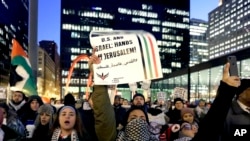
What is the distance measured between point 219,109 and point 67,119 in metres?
2.07

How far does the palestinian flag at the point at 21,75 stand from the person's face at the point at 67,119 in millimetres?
5849

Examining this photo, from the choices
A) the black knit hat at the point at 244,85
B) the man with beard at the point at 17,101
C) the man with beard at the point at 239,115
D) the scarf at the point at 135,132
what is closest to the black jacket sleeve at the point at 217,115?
the man with beard at the point at 239,115

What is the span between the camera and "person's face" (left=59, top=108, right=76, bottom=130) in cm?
423

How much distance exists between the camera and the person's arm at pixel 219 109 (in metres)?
2.51

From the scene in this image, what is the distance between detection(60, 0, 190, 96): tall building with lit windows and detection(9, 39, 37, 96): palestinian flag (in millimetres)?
118450

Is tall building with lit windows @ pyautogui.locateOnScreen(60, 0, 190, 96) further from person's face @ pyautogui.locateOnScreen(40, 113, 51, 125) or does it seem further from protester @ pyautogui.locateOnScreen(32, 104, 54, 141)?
person's face @ pyautogui.locateOnScreen(40, 113, 51, 125)

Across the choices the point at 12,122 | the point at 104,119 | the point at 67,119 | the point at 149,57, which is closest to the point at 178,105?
the point at 149,57

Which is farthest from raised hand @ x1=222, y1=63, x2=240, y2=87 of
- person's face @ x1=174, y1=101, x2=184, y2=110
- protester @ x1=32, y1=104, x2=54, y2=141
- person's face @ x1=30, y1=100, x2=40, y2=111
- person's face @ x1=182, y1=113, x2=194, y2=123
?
person's face @ x1=174, y1=101, x2=184, y2=110

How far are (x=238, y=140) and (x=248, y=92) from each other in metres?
0.36

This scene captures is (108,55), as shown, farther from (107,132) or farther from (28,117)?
(28,117)

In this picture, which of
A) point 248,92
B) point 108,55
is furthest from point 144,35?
point 248,92

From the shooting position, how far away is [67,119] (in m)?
4.25

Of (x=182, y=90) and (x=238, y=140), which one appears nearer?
(x=238, y=140)

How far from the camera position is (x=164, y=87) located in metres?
60.3
